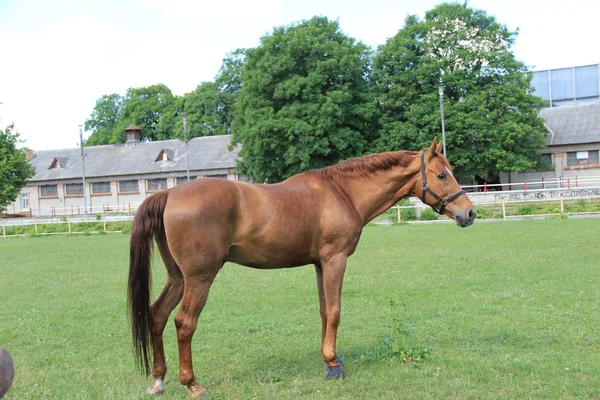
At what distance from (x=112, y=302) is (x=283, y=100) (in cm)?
3486

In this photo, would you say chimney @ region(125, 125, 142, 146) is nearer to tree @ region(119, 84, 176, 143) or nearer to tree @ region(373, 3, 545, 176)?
tree @ region(119, 84, 176, 143)

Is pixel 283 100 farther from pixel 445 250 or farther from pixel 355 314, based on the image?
pixel 355 314

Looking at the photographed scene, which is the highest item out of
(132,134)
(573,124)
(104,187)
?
(132,134)

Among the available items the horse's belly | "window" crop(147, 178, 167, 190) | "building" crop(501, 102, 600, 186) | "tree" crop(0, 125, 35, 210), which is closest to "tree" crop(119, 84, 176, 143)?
"window" crop(147, 178, 167, 190)

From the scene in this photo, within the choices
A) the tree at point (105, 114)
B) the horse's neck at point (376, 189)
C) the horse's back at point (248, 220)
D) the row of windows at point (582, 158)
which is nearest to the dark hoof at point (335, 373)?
the horse's back at point (248, 220)

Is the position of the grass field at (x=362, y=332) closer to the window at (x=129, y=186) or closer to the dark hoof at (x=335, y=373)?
the dark hoof at (x=335, y=373)

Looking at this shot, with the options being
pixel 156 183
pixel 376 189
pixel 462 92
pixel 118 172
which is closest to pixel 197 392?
pixel 376 189

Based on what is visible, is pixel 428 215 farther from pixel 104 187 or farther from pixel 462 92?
pixel 104 187

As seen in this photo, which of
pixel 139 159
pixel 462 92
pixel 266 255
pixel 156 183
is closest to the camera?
pixel 266 255

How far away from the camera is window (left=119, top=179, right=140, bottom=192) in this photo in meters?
64.0

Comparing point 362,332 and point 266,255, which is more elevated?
point 266,255

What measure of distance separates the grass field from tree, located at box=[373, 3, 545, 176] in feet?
87.7

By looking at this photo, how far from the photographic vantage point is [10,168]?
45750 mm

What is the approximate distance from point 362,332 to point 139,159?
199 feet
